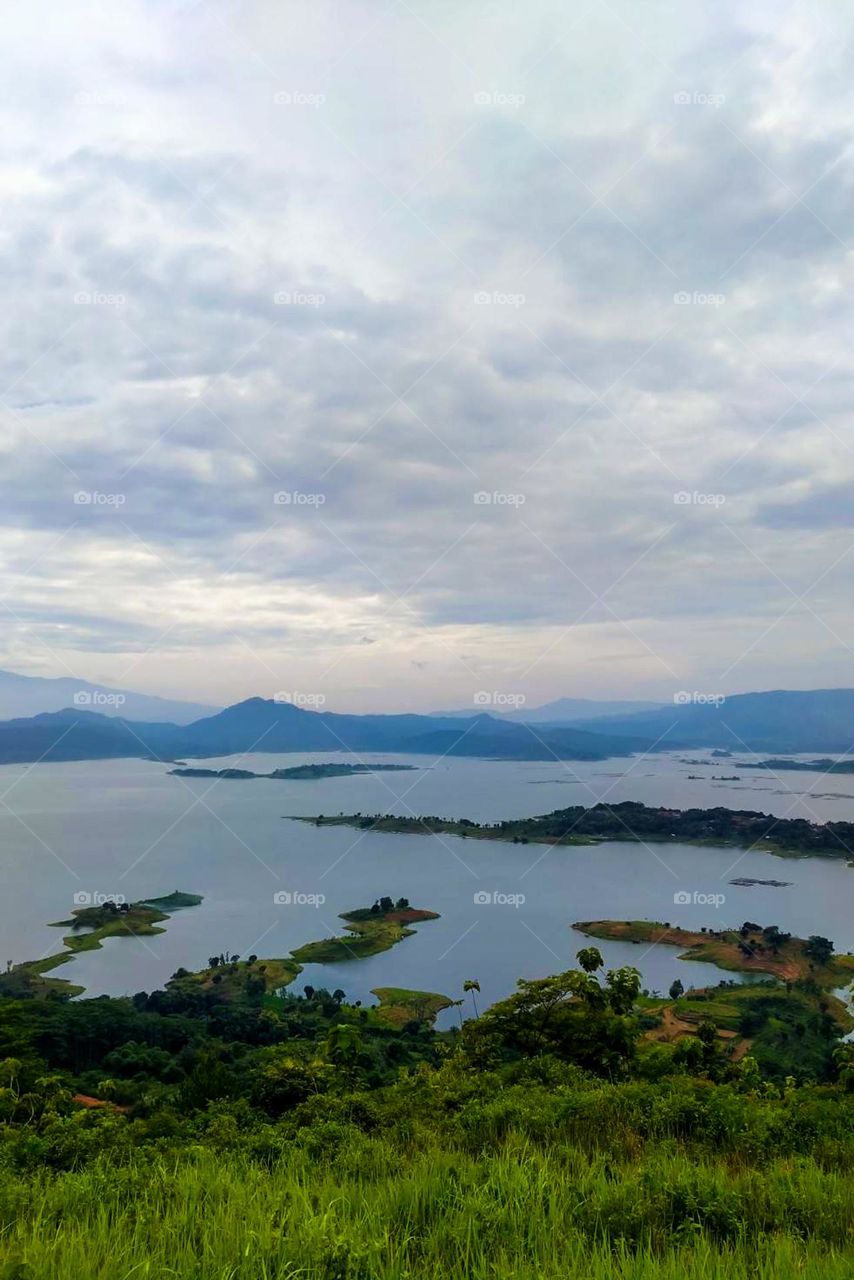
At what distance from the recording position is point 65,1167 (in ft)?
11.5

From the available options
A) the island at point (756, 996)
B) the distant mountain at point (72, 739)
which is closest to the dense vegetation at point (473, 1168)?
the island at point (756, 996)

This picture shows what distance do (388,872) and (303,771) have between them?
28252 mm

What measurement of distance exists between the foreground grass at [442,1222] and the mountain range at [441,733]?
63.7 m

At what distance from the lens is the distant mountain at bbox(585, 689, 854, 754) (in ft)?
225

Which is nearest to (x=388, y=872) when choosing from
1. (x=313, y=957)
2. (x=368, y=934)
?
(x=368, y=934)

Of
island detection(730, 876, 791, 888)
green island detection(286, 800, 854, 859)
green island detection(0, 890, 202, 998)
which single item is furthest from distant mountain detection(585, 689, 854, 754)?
green island detection(0, 890, 202, 998)

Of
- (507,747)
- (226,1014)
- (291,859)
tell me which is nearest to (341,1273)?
(226,1014)

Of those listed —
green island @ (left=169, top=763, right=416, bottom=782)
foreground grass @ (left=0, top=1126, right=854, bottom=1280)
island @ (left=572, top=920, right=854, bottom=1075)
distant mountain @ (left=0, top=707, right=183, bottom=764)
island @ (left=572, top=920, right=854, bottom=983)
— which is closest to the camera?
foreground grass @ (left=0, top=1126, right=854, bottom=1280)

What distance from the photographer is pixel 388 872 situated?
4062 centimetres

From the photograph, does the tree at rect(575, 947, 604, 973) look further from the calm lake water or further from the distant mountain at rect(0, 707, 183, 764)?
the distant mountain at rect(0, 707, 183, 764)

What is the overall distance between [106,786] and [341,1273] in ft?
215

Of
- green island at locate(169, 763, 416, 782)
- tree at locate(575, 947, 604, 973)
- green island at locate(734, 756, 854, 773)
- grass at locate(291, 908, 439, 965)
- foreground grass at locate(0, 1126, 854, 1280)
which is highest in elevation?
foreground grass at locate(0, 1126, 854, 1280)

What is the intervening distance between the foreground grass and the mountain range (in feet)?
209

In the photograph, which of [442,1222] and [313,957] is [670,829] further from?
[442,1222]
